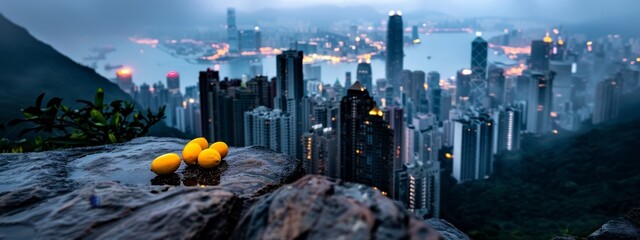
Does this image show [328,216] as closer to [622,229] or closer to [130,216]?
[130,216]

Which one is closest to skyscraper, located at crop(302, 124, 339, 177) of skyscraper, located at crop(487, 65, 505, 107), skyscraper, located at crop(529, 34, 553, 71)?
skyscraper, located at crop(487, 65, 505, 107)

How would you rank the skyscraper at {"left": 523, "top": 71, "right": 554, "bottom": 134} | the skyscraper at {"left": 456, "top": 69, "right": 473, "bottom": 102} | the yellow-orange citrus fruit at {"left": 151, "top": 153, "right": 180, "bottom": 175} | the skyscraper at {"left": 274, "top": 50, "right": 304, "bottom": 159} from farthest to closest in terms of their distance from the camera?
the skyscraper at {"left": 456, "top": 69, "right": 473, "bottom": 102} < the skyscraper at {"left": 523, "top": 71, "right": 554, "bottom": 134} < the skyscraper at {"left": 274, "top": 50, "right": 304, "bottom": 159} < the yellow-orange citrus fruit at {"left": 151, "top": 153, "right": 180, "bottom": 175}

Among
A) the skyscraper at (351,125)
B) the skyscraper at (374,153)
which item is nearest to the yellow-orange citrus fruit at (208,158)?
the skyscraper at (374,153)

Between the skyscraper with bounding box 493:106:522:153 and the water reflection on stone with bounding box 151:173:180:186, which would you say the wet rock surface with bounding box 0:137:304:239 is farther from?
the skyscraper with bounding box 493:106:522:153

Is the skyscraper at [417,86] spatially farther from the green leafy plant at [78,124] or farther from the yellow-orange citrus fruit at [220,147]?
the yellow-orange citrus fruit at [220,147]

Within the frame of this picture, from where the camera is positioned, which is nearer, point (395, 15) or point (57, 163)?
point (57, 163)

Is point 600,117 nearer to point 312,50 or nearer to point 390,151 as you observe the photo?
point 312,50

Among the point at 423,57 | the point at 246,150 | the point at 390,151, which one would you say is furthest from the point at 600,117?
the point at 246,150
